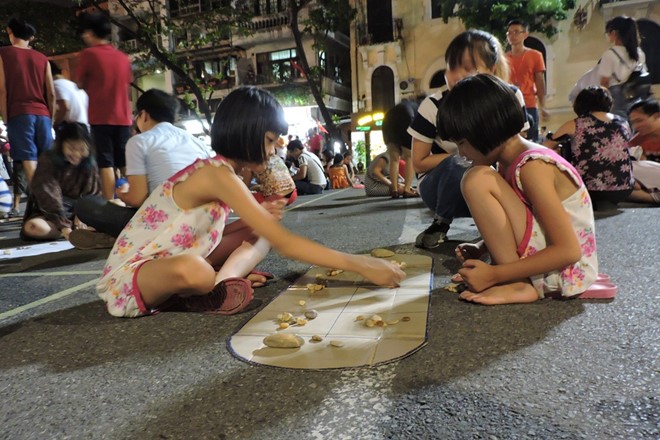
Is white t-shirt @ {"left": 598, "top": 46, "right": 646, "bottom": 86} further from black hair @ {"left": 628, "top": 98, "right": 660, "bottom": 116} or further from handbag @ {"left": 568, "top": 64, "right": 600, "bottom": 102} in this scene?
black hair @ {"left": 628, "top": 98, "right": 660, "bottom": 116}

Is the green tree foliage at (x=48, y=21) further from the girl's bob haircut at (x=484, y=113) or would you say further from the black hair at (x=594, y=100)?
the girl's bob haircut at (x=484, y=113)

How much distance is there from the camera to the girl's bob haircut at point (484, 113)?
Result: 160 cm

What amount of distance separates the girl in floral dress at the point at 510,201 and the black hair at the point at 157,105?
6.06ft

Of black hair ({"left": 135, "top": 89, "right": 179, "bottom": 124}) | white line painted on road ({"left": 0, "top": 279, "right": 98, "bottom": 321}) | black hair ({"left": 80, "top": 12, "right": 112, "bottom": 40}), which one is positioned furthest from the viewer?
black hair ({"left": 80, "top": 12, "right": 112, "bottom": 40})

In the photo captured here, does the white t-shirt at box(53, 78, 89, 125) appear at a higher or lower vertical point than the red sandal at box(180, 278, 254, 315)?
higher

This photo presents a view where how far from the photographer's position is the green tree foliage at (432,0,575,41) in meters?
13.1

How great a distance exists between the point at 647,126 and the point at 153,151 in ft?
14.7

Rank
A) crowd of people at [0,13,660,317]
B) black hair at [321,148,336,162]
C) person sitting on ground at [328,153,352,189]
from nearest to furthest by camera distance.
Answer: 1. crowd of people at [0,13,660,317]
2. person sitting on ground at [328,153,352,189]
3. black hair at [321,148,336,162]

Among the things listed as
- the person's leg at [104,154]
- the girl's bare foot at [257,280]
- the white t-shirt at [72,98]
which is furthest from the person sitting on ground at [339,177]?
the girl's bare foot at [257,280]

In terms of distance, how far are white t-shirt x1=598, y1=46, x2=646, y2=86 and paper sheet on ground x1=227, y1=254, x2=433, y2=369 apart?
11.7 ft

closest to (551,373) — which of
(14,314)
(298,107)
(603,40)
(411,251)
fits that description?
(411,251)

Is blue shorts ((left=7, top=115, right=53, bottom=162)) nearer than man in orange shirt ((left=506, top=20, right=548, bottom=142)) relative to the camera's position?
Yes

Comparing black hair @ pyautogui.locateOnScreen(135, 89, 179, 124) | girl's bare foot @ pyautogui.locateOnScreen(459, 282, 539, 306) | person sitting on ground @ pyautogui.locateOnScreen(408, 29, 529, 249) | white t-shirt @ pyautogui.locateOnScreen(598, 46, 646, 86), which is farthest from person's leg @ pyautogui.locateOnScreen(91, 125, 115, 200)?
white t-shirt @ pyautogui.locateOnScreen(598, 46, 646, 86)

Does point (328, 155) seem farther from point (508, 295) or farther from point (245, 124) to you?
point (508, 295)
